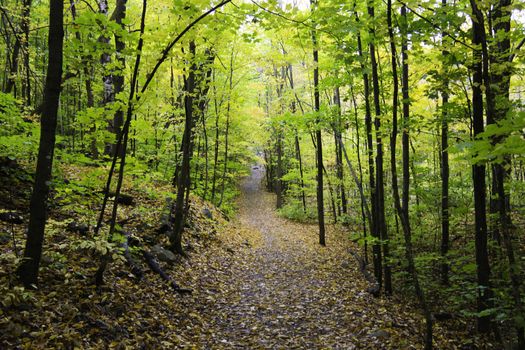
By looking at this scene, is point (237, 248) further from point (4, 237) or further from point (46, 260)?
point (4, 237)

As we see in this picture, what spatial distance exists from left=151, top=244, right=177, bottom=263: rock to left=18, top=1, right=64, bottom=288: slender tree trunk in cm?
367

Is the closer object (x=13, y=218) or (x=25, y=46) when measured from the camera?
(x=13, y=218)

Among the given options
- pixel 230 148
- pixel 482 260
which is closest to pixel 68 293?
pixel 482 260

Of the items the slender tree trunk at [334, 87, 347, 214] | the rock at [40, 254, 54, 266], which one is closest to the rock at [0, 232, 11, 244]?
the rock at [40, 254, 54, 266]

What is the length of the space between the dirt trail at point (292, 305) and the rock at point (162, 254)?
96cm

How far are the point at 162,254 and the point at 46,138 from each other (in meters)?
4.49

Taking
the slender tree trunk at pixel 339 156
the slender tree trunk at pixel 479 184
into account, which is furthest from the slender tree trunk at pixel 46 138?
the slender tree trunk at pixel 339 156

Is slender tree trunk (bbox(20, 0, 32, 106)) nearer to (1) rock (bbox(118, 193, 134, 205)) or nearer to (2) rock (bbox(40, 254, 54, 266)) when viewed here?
(2) rock (bbox(40, 254, 54, 266))

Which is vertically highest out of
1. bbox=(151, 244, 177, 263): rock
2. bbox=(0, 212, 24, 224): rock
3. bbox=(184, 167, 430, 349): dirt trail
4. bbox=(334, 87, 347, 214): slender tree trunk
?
bbox=(334, 87, 347, 214): slender tree trunk

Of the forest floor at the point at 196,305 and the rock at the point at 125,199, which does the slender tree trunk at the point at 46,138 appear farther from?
the rock at the point at 125,199

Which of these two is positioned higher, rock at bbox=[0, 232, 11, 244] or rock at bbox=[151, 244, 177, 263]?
rock at bbox=[0, 232, 11, 244]

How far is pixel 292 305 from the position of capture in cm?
730

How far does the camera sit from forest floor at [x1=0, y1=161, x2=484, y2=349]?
4.21 meters

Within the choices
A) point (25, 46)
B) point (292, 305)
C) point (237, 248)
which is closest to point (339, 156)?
point (237, 248)
